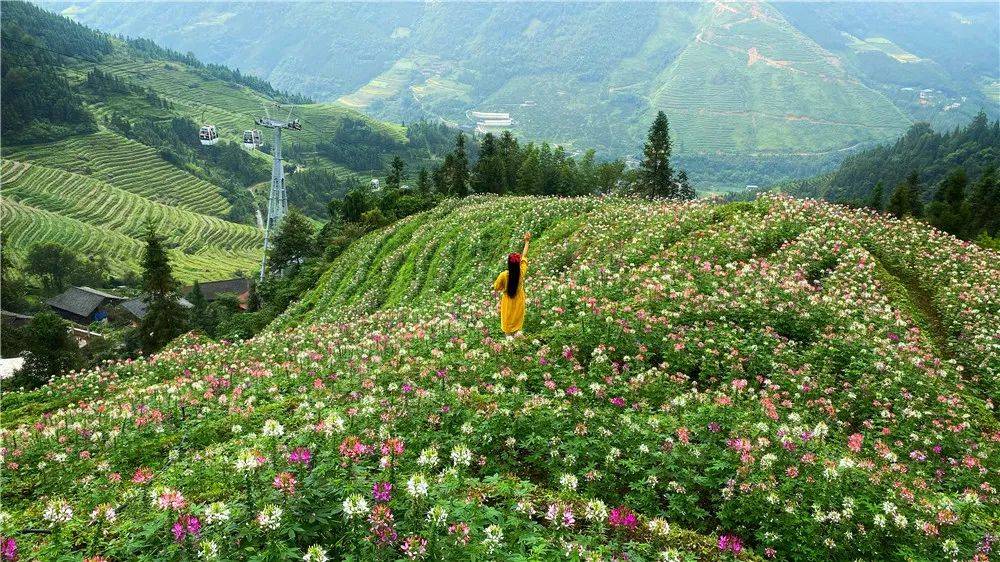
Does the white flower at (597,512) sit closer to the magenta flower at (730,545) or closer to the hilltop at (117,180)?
the magenta flower at (730,545)

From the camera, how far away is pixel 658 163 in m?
65.4

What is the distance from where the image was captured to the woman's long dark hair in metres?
10.7

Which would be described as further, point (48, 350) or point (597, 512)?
point (48, 350)

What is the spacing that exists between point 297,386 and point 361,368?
55.9 inches

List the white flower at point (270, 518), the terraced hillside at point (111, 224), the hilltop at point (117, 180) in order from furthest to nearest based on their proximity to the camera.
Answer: the hilltop at point (117, 180), the terraced hillside at point (111, 224), the white flower at point (270, 518)

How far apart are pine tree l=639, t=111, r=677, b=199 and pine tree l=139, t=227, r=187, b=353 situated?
169 feet

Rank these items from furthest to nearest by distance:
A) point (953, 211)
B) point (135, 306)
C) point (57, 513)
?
point (135, 306), point (953, 211), point (57, 513)

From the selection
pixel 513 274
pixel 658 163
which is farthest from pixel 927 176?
pixel 513 274

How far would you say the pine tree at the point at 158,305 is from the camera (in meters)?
39.8

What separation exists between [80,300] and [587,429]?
109623 millimetres

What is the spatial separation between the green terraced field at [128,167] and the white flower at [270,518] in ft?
575

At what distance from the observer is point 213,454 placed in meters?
6.78

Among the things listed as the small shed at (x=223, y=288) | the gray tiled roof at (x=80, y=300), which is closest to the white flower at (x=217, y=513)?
the small shed at (x=223, y=288)

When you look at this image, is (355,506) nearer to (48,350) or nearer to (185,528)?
(185,528)
